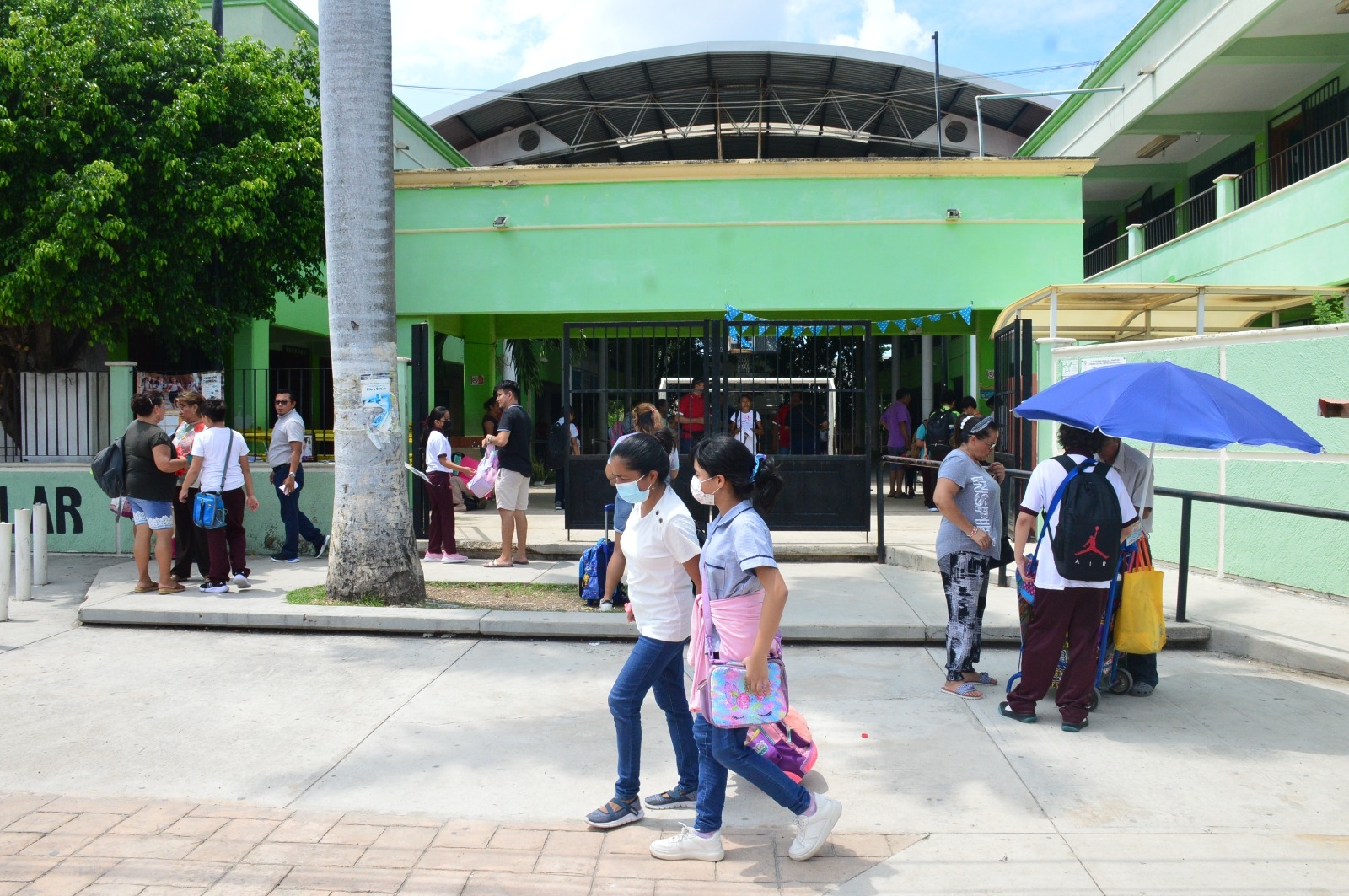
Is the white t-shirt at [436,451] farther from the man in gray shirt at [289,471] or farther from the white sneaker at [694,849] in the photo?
the white sneaker at [694,849]

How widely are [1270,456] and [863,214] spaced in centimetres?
716

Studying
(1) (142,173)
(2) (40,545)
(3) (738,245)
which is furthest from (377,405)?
(3) (738,245)

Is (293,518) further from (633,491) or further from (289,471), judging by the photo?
(633,491)

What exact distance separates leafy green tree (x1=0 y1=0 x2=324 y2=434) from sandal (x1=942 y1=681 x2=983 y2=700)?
1040 cm

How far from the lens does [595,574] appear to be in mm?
7777

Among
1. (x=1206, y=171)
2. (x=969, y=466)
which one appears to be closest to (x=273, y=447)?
(x=969, y=466)

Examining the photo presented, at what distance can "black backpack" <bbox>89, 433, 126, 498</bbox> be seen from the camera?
820cm

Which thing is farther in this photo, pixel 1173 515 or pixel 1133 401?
pixel 1173 515

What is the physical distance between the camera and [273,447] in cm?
1036

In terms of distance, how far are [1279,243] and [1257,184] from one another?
4982 mm

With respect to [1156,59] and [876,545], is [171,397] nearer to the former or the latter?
[876,545]

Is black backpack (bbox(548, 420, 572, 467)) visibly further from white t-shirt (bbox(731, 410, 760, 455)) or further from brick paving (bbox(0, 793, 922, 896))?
brick paving (bbox(0, 793, 922, 896))

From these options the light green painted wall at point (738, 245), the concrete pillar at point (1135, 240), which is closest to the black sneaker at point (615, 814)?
the light green painted wall at point (738, 245)

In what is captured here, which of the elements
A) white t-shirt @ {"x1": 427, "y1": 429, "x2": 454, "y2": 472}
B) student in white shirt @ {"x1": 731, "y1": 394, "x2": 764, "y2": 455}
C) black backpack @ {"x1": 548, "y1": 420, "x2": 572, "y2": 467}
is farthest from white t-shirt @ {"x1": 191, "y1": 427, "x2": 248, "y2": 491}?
student in white shirt @ {"x1": 731, "y1": 394, "x2": 764, "y2": 455}
